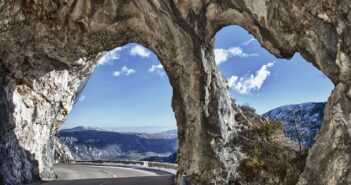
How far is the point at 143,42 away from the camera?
90.4ft

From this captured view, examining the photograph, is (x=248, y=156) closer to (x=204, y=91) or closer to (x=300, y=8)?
(x=204, y=91)

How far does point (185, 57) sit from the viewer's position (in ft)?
80.8

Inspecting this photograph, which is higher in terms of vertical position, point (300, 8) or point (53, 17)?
point (53, 17)

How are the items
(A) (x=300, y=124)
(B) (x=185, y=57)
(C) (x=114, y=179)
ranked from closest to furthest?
1. (B) (x=185, y=57)
2. (C) (x=114, y=179)
3. (A) (x=300, y=124)

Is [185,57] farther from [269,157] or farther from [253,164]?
[269,157]

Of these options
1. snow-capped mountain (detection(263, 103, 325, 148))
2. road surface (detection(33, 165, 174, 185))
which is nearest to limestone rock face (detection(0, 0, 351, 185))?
road surface (detection(33, 165, 174, 185))

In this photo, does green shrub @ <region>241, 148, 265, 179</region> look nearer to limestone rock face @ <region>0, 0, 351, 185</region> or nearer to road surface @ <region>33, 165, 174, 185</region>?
limestone rock face @ <region>0, 0, 351, 185</region>

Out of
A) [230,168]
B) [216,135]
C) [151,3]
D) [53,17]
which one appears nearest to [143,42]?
[151,3]

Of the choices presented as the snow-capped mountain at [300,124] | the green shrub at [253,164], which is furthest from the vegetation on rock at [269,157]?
the snow-capped mountain at [300,124]

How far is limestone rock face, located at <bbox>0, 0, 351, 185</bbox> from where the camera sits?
16.7 m

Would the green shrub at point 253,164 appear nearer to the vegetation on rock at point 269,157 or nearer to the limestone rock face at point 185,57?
the vegetation on rock at point 269,157

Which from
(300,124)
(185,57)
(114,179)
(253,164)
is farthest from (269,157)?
(300,124)

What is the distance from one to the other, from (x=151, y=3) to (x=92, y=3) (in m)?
4.09

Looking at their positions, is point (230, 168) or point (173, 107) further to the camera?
point (173, 107)
